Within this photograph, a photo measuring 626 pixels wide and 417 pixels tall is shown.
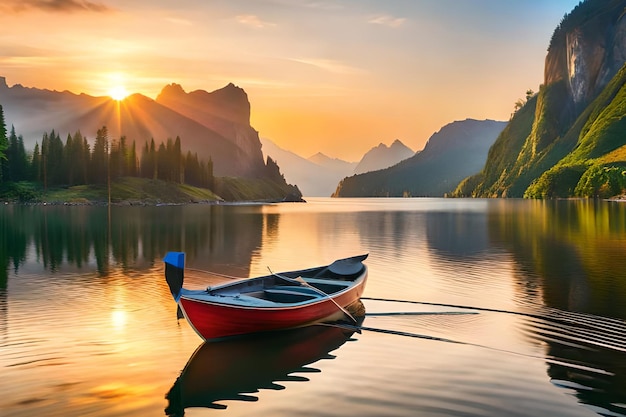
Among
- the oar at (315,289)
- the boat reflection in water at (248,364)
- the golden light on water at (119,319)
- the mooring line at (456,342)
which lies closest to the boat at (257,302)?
the oar at (315,289)

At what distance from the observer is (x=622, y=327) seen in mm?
29406

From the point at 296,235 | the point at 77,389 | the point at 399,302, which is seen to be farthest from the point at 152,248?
the point at 77,389

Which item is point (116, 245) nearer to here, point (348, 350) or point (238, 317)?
point (238, 317)

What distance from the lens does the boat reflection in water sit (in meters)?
19.9

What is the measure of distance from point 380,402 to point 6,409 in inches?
480

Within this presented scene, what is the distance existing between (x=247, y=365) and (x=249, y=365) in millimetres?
82

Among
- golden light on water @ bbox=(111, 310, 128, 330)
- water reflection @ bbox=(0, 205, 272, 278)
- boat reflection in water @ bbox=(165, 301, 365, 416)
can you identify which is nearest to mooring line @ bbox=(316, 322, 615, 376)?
boat reflection in water @ bbox=(165, 301, 365, 416)

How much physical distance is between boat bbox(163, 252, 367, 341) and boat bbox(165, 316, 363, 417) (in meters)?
0.64

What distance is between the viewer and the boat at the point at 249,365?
19766 millimetres

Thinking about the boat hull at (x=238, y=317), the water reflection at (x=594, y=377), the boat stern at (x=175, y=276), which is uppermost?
the boat stern at (x=175, y=276)

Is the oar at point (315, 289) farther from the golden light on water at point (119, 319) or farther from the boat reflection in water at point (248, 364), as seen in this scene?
the golden light on water at point (119, 319)

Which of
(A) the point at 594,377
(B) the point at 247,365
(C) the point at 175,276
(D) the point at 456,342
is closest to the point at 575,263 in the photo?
(D) the point at 456,342

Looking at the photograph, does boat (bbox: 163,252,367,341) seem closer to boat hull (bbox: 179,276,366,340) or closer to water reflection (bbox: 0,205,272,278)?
boat hull (bbox: 179,276,366,340)

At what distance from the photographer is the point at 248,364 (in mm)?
23250
